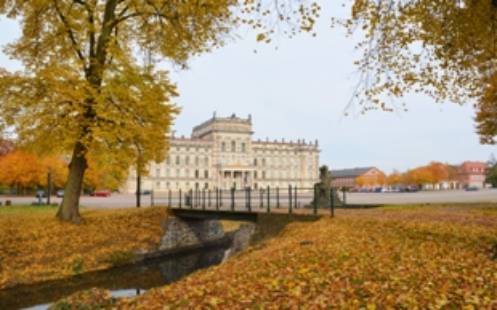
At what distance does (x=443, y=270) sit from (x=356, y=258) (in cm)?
179

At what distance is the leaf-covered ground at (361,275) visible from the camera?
5.48m

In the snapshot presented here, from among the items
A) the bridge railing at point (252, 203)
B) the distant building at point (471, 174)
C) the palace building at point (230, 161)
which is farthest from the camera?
the distant building at point (471, 174)

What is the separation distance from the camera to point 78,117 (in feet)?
49.0

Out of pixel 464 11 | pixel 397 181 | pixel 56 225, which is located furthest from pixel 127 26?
pixel 397 181

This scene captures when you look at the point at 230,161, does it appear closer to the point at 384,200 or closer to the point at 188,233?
the point at 384,200

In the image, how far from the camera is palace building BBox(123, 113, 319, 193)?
11262cm

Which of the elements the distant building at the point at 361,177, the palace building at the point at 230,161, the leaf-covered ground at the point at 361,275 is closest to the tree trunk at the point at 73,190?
the leaf-covered ground at the point at 361,275

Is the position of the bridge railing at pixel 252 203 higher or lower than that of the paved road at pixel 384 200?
higher

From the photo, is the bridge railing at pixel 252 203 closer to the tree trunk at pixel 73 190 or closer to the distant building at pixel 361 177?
the tree trunk at pixel 73 190

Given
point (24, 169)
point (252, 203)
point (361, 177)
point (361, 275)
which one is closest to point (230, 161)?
point (361, 177)

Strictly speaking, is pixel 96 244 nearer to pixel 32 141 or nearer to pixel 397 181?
pixel 32 141

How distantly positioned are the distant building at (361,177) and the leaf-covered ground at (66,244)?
351 feet

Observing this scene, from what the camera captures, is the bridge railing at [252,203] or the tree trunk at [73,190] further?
the tree trunk at [73,190]

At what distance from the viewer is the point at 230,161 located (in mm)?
118125
